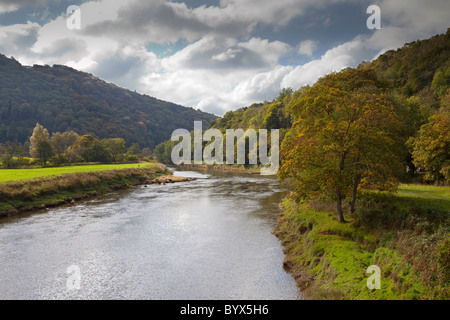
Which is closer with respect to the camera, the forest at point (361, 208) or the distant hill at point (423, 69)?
the forest at point (361, 208)

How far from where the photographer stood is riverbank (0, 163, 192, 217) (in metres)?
33.4

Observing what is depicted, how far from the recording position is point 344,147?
17.0 m

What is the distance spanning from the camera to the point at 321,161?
739 inches

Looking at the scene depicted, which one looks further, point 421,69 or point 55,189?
point 421,69

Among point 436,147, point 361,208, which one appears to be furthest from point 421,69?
point 361,208

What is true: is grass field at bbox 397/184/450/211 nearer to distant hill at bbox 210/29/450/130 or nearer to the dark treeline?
distant hill at bbox 210/29/450/130

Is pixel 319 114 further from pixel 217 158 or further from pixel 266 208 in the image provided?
pixel 217 158

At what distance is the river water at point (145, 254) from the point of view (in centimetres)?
1446

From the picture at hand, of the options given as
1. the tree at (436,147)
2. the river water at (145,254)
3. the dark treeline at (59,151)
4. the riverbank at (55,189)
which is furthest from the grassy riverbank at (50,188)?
the tree at (436,147)

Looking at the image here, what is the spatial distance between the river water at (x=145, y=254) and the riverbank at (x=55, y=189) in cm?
274

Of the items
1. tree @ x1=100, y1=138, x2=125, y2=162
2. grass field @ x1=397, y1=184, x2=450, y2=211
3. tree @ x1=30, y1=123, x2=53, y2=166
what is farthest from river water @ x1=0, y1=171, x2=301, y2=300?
tree @ x1=100, y1=138, x2=125, y2=162

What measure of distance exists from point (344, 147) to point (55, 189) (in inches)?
1567

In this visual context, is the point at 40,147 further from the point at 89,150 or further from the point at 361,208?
the point at 361,208

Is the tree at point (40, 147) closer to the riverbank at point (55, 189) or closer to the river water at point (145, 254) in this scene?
the riverbank at point (55, 189)
